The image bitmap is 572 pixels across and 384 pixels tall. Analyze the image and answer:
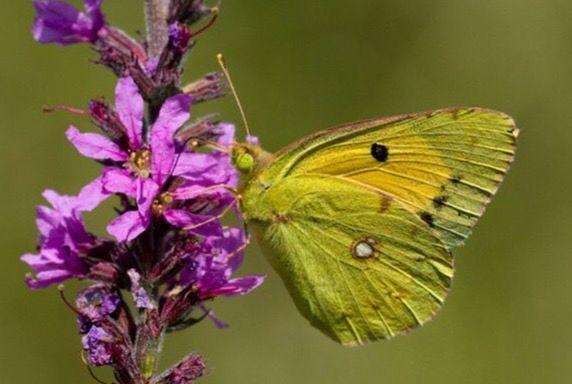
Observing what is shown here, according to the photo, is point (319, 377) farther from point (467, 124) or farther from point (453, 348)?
point (467, 124)

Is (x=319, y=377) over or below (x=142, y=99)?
below

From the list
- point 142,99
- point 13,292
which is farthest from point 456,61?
point 142,99

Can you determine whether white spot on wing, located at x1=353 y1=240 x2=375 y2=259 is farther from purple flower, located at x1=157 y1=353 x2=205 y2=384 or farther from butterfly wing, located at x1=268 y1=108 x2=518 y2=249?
purple flower, located at x1=157 y1=353 x2=205 y2=384

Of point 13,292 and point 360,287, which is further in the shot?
point 13,292

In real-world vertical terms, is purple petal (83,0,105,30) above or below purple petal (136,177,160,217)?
above

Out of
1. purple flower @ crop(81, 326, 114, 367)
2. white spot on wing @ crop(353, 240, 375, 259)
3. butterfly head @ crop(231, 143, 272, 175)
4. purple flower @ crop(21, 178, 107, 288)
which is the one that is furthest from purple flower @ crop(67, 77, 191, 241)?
white spot on wing @ crop(353, 240, 375, 259)

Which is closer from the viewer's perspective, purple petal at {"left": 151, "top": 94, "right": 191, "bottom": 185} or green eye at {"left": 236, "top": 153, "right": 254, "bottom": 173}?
purple petal at {"left": 151, "top": 94, "right": 191, "bottom": 185}

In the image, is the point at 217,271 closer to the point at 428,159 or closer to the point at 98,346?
the point at 98,346
